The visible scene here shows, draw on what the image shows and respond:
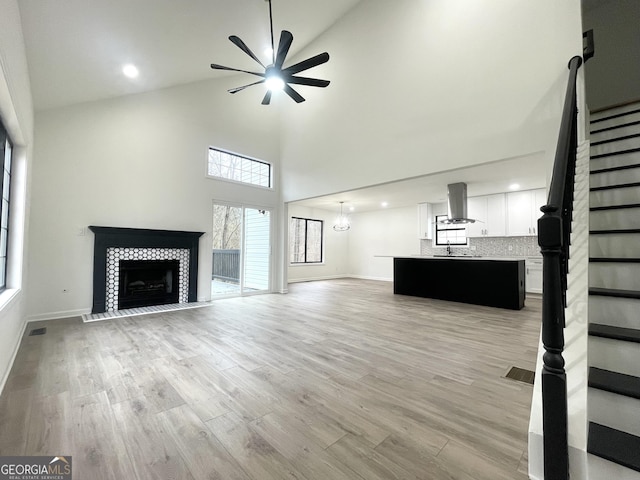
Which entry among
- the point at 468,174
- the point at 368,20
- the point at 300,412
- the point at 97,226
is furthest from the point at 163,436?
the point at 368,20

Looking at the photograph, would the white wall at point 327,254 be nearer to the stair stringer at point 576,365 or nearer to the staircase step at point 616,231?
the staircase step at point 616,231

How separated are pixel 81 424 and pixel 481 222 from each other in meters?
8.10

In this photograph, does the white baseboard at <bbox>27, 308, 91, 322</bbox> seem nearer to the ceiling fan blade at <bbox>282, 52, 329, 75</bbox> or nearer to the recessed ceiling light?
the recessed ceiling light

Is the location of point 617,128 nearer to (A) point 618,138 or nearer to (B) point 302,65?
(A) point 618,138

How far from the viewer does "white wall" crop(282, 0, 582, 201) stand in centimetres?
350

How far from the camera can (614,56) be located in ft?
14.1

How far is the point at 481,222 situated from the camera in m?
7.18

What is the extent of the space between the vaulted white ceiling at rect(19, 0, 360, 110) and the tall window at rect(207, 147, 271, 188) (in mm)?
1545

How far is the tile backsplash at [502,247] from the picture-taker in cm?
683

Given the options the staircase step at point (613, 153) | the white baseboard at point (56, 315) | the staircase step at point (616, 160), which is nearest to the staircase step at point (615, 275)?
the staircase step at point (616, 160)

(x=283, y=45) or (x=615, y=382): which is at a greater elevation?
(x=283, y=45)

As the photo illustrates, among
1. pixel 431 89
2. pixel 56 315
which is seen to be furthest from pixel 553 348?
pixel 56 315

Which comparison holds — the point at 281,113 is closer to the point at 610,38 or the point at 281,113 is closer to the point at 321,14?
the point at 321,14

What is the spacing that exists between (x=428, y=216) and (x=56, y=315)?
852 cm
